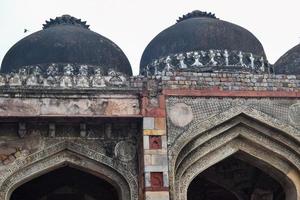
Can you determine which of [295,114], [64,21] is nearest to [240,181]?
[295,114]

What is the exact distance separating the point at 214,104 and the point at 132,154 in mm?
1260

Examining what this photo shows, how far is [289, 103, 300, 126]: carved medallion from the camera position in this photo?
7.90 m

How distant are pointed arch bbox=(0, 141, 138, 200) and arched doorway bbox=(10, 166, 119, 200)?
4.55ft

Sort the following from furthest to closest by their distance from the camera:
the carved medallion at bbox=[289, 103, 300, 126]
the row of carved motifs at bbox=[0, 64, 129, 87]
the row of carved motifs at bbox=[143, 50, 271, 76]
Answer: the row of carved motifs at bbox=[143, 50, 271, 76] < the carved medallion at bbox=[289, 103, 300, 126] < the row of carved motifs at bbox=[0, 64, 129, 87]

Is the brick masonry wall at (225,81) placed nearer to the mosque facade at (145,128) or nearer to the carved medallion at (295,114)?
the mosque facade at (145,128)

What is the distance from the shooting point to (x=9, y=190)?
283 inches

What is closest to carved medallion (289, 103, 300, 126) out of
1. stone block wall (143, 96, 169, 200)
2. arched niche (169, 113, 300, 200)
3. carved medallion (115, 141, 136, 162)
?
arched niche (169, 113, 300, 200)

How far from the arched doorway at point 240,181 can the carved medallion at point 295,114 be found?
1.45m

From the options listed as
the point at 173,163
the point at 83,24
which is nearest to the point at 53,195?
the point at 173,163

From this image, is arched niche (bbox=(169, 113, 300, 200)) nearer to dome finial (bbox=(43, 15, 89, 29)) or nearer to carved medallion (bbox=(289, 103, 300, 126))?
carved medallion (bbox=(289, 103, 300, 126))

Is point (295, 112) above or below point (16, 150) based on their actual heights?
above

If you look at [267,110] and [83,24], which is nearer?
[267,110]

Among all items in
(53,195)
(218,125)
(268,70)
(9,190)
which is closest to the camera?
(9,190)

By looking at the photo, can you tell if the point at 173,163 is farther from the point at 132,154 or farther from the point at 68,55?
the point at 68,55
